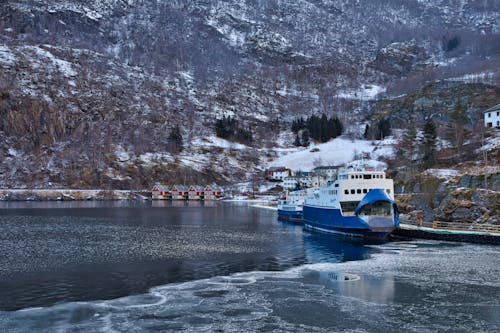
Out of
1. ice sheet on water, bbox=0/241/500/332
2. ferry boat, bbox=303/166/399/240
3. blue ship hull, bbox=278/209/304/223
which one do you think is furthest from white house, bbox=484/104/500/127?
ice sheet on water, bbox=0/241/500/332

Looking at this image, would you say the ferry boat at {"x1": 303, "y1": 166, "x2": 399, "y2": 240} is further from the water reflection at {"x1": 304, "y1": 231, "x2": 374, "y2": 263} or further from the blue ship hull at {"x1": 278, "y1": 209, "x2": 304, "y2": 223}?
the blue ship hull at {"x1": 278, "y1": 209, "x2": 304, "y2": 223}

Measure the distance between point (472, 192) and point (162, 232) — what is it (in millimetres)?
54736

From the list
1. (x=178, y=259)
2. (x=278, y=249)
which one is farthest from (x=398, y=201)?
(x=178, y=259)

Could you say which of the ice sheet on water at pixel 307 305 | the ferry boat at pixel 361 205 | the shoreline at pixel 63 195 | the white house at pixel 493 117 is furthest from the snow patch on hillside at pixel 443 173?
the shoreline at pixel 63 195

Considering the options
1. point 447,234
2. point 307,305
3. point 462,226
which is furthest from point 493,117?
point 307,305

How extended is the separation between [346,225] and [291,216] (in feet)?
139

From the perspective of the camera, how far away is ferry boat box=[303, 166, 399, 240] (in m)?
68.5

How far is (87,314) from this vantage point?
3009 cm

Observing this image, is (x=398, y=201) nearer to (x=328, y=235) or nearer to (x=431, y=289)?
(x=328, y=235)

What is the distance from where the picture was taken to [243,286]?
127ft

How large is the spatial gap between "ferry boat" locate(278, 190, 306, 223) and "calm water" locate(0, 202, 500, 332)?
4308 centimetres

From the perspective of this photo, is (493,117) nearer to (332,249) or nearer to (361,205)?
(361,205)

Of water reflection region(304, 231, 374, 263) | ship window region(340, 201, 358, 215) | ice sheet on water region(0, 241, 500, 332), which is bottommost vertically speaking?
ice sheet on water region(0, 241, 500, 332)

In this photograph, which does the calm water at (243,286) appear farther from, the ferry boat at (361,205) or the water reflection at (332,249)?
the ferry boat at (361,205)
